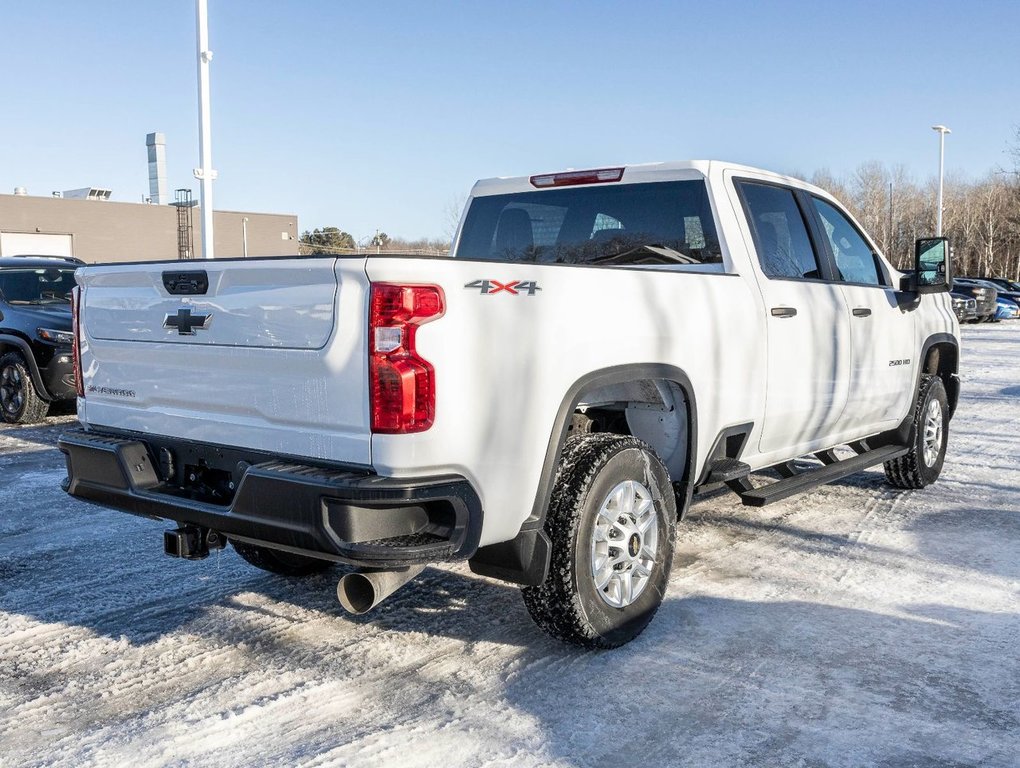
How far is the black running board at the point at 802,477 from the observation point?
5.02 metres

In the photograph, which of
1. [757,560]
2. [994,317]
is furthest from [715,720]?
[994,317]

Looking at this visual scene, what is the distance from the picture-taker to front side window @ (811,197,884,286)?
19.1ft

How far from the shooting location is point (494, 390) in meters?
3.35

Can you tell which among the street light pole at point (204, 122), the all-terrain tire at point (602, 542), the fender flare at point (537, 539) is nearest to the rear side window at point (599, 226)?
the all-terrain tire at point (602, 542)

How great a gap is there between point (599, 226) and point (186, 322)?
7.94ft

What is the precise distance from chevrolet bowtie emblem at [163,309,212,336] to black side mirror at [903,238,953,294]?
15.0 ft

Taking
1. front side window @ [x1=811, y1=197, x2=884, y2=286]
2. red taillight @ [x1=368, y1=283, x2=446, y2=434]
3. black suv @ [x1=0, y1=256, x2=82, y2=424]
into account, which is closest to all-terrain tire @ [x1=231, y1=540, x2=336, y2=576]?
Result: red taillight @ [x1=368, y1=283, x2=446, y2=434]

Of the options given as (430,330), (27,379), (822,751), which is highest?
(430,330)

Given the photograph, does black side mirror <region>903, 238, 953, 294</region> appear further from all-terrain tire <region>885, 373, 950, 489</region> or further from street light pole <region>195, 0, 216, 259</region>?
street light pole <region>195, 0, 216, 259</region>

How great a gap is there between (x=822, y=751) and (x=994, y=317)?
114ft

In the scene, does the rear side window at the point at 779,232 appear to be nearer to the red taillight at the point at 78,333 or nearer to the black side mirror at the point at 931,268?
the black side mirror at the point at 931,268

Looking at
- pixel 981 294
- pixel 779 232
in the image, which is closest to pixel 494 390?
pixel 779 232

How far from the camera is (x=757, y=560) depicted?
531 centimetres

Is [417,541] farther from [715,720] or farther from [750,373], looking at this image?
[750,373]
